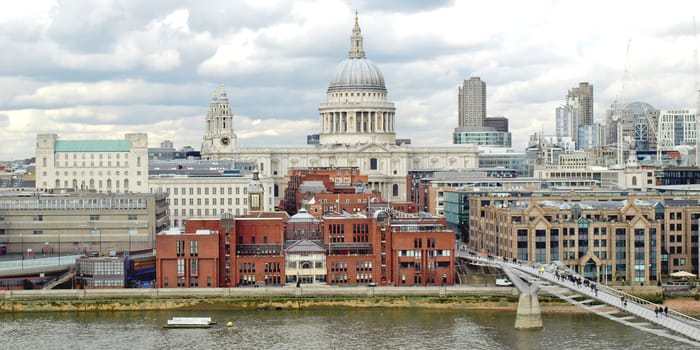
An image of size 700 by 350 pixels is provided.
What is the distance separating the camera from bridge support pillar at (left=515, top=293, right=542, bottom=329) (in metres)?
69.8

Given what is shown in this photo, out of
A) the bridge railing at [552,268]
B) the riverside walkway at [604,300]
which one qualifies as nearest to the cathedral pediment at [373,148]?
the bridge railing at [552,268]

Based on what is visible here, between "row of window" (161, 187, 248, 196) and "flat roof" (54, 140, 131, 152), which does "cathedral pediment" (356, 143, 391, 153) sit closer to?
"row of window" (161, 187, 248, 196)

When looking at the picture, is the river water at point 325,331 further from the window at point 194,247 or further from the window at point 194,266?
the window at point 194,247

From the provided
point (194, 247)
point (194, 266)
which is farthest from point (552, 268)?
point (194, 266)

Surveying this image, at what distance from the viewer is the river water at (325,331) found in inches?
2564

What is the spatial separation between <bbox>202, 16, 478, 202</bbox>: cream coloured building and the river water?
79.8 metres

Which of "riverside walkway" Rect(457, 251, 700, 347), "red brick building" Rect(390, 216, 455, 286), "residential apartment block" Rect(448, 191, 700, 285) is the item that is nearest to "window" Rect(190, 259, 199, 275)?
"red brick building" Rect(390, 216, 455, 286)

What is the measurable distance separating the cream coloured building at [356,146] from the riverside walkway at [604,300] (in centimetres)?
7929

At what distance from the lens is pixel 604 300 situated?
6556 cm

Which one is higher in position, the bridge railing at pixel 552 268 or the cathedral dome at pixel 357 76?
the cathedral dome at pixel 357 76

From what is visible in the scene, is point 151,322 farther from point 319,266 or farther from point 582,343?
point 582,343

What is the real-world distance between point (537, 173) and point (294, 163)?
29.4m

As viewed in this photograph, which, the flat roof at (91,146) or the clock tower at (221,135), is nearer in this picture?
the flat roof at (91,146)

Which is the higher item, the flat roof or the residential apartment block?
Result: the flat roof
